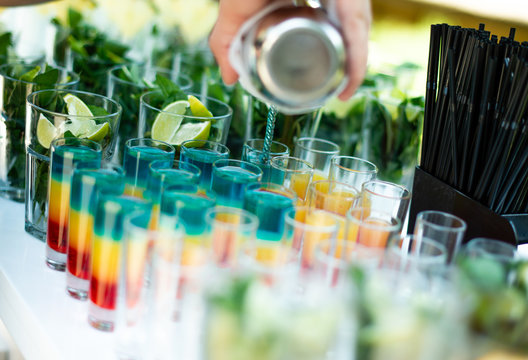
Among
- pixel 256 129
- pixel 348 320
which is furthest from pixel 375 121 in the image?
pixel 348 320

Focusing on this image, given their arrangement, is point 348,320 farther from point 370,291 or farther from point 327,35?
point 327,35

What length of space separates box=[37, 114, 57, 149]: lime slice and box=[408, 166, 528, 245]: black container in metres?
Result: 0.62

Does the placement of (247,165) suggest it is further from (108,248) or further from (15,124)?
(15,124)

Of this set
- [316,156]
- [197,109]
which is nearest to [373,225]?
[316,156]

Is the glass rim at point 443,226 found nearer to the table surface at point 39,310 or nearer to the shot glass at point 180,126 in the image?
the table surface at point 39,310

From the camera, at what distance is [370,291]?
622 mm

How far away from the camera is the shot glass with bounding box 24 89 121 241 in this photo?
1.02 metres

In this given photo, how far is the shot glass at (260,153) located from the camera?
102 cm

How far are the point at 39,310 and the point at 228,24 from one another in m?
0.48

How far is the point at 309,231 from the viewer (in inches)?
31.1

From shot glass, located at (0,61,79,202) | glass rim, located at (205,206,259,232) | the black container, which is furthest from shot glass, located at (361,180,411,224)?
shot glass, located at (0,61,79,202)

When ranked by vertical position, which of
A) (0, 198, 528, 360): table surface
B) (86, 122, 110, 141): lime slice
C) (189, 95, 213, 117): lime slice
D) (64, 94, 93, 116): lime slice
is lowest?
(0, 198, 528, 360): table surface

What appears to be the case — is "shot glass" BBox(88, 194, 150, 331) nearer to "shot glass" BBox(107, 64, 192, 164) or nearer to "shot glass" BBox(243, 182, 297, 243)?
"shot glass" BBox(243, 182, 297, 243)

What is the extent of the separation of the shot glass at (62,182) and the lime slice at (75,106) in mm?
143
